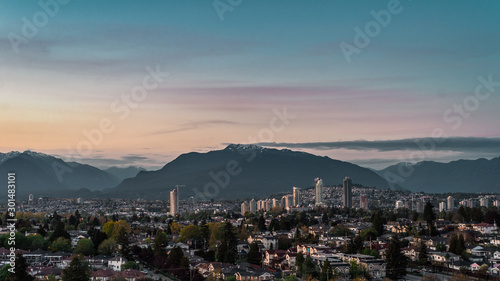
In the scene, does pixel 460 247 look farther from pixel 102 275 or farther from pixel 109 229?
pixel 109 229

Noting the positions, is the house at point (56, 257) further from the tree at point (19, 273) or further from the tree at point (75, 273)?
the tree at point (19, 273)

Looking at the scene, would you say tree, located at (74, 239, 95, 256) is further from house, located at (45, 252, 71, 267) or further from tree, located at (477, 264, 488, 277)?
tree, located at (477, 264, 488, 277)

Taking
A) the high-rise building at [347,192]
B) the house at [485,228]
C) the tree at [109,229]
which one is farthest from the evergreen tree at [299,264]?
the high-rise building at [347,192]

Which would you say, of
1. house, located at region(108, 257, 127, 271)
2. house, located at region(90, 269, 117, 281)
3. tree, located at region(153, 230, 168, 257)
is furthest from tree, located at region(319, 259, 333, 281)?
tree, located at region(153, 230, 168, 257)

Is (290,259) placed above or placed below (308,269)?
below

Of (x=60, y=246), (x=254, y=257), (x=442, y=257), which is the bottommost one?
(x=254, y=257)

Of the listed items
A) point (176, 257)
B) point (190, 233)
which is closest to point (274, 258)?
point (176, 257)

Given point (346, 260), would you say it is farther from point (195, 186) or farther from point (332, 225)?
point (195, 186)
